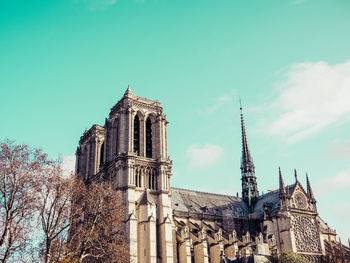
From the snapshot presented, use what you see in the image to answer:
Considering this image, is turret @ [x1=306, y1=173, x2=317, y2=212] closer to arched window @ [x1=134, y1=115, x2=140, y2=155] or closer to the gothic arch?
arched window @ [x1=134, y1=115, x2=140, y2=155]

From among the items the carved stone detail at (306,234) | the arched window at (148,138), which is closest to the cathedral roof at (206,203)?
the carved stone detail at (306,234)

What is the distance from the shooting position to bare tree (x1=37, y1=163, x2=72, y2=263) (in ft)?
99.2

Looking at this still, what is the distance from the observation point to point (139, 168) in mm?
54500

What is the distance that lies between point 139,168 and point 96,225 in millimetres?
18258

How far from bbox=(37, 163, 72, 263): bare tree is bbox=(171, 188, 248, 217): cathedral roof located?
102 ft

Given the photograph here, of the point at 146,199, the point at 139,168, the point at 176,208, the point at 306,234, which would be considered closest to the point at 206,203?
the point at 176,208

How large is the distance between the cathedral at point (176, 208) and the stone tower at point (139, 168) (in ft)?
0.39

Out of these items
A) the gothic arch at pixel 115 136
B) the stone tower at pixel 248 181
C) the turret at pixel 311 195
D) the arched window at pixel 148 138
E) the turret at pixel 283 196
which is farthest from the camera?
the stone tower at pixel 248 181

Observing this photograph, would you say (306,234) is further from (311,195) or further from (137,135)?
(137,135)

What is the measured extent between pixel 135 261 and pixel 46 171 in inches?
829

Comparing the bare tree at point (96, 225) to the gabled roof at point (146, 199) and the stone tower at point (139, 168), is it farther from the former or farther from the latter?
the gabled roof at point (146, 199)

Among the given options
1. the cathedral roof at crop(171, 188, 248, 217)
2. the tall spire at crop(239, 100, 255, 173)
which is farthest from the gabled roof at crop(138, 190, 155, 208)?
the tall spire at crop(239, 100, 255, 173)

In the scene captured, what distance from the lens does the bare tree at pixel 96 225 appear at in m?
33.9

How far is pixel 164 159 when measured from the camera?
5659cm
